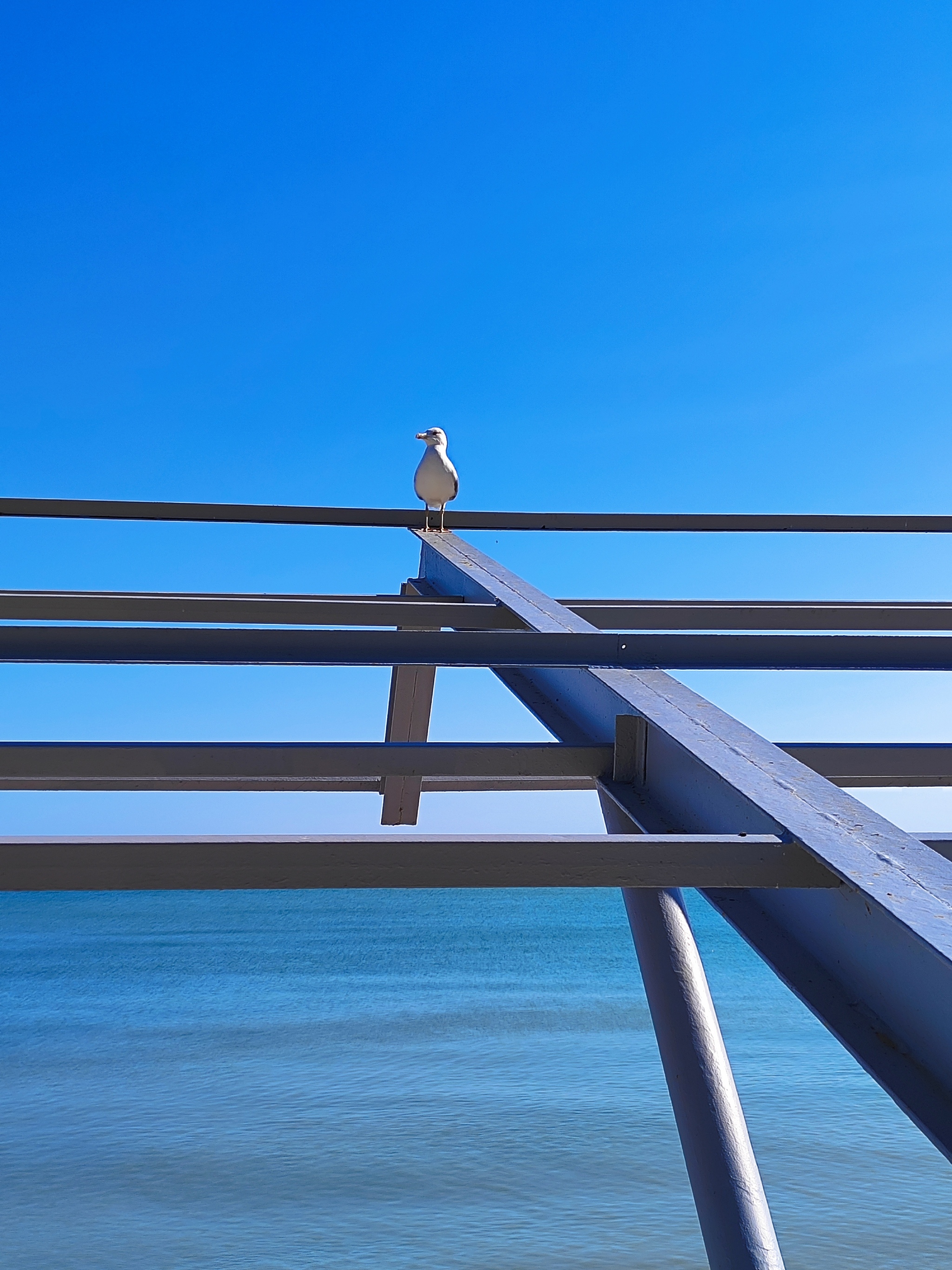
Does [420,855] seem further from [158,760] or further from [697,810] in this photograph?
[158,760]

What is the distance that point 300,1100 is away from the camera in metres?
14.4

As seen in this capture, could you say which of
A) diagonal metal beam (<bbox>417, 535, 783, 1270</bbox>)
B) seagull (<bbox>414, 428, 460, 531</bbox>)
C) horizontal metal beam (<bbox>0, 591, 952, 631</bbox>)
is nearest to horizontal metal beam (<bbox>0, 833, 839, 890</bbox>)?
diagonal metal beam (<bbox>417, 535, 783, 1270</bbox>)

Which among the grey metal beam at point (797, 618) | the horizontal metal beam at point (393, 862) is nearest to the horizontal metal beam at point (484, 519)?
the grey metal beam at point (797, 618)

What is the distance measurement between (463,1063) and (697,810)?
16.8 meters

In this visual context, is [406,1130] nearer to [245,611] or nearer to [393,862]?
[245,611]

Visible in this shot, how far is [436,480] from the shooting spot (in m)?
4.41

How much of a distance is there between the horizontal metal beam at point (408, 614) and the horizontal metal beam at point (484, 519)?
0.61 m

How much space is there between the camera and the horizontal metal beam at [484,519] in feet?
13.4

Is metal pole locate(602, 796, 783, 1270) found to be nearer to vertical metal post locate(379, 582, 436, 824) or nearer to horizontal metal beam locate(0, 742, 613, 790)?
horizontal metal beam locate(0, 742, 613, 790)

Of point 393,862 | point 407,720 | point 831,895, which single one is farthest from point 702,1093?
point 407,720

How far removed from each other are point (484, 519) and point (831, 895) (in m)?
3.39

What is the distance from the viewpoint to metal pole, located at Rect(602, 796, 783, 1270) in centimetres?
113

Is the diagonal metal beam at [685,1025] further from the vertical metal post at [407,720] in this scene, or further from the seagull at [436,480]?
the seagull at [436,480]

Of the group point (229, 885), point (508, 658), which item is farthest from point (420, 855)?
point (508, 658)
